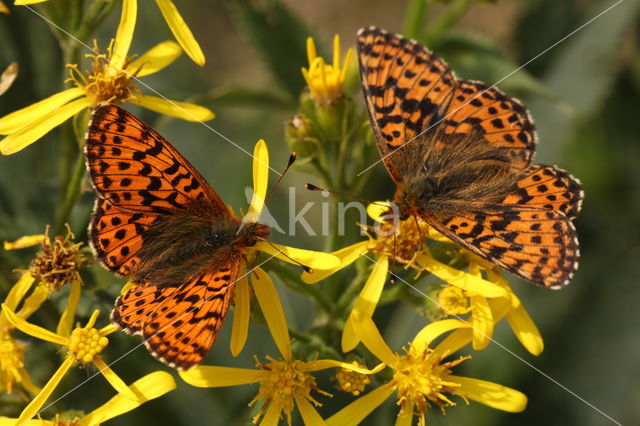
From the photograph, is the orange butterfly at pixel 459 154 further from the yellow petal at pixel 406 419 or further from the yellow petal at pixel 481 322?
the yellow petal at pixel 406 419

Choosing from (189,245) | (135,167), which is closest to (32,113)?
(135,167)

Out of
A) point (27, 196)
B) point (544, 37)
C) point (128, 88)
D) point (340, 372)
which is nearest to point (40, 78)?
point (27, 196)

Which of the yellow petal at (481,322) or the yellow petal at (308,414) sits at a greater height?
the yellow petal at (481,322)

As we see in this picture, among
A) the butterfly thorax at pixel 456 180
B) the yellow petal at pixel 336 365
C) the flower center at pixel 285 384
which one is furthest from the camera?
the butterfly thorax at pixel 456 180

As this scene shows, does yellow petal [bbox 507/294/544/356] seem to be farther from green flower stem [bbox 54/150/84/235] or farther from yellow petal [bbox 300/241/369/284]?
green flower stem [bbox 54/150/84/235]

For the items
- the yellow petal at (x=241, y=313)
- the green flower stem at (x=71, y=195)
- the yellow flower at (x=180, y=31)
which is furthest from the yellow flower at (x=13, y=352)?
the yellow flower at (x=180, y=31)

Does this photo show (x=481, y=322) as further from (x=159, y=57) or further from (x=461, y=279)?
(x=159, y=57)
